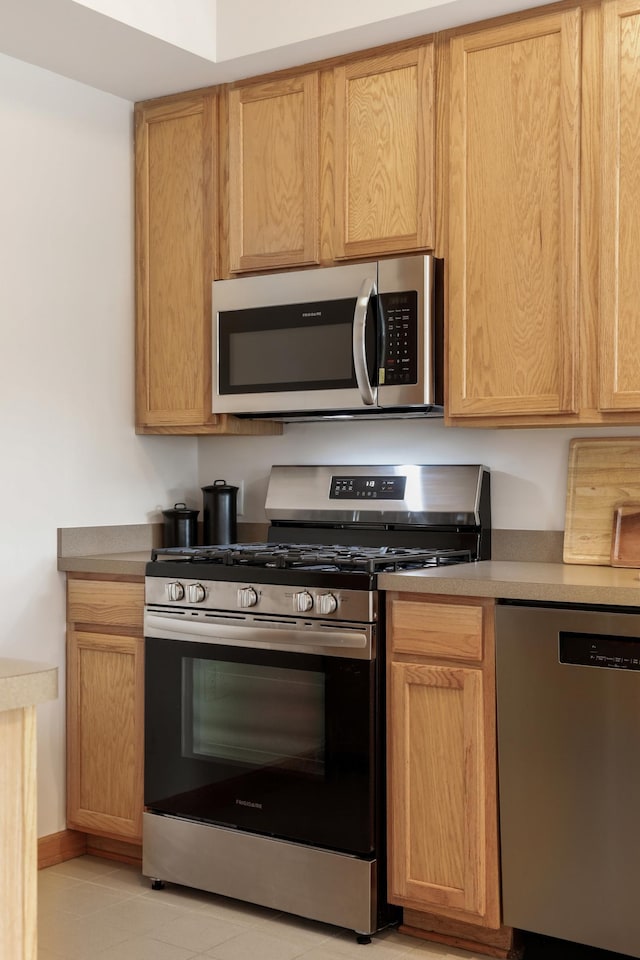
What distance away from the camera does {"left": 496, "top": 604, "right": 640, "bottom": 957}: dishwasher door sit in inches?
93.0

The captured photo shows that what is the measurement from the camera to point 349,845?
8.87 feet

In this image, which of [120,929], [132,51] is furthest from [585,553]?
[132,51]

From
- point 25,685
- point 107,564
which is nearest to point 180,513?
point 107,564

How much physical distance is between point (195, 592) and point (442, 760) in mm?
831

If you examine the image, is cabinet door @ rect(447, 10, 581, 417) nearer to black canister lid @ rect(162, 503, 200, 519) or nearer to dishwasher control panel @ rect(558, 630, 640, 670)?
dishwasher control panel @ rect(558, 630, 640, 670)

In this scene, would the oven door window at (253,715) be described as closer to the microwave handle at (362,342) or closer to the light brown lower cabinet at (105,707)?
the light brown lower cabinet at (105,707)

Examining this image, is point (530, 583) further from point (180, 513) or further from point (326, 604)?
point (180, 513)

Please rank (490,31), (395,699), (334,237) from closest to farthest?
1. (395,699)
2. (490,31)
3. (334,237)

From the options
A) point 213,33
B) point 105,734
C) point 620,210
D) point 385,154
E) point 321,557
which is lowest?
point 105,734

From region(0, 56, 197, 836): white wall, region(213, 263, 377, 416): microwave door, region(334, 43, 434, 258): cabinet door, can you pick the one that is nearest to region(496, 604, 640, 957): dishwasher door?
region(213, 263, 377, 416): microwave door

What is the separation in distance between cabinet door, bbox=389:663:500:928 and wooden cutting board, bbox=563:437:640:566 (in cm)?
62

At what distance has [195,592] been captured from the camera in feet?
9.82

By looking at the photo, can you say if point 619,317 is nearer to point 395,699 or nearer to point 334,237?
point 334,237

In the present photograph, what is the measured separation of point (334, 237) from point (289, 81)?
1.67 feet
